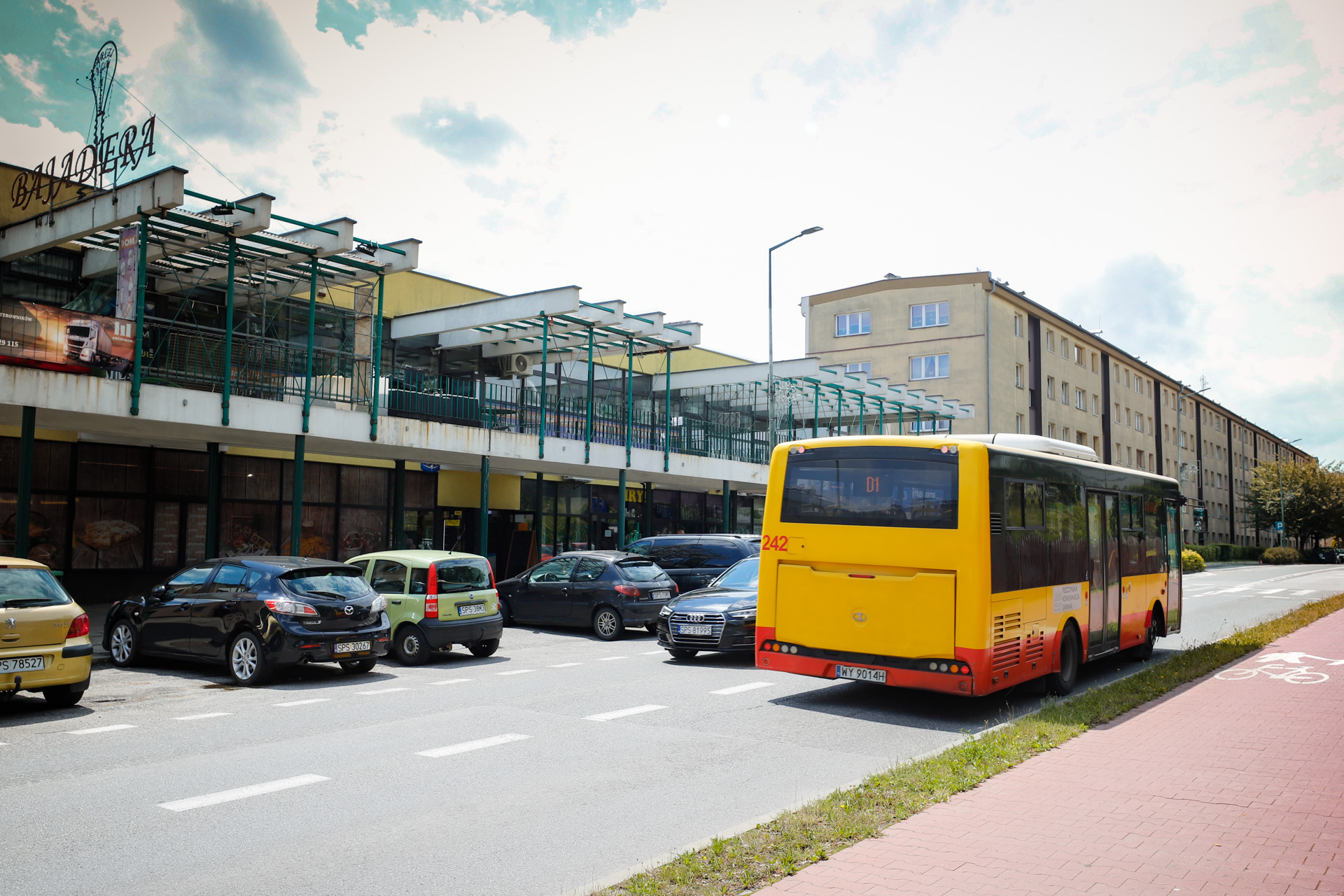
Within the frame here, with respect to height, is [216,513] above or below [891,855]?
above

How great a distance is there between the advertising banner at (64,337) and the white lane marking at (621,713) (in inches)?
451

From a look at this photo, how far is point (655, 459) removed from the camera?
28.0 m

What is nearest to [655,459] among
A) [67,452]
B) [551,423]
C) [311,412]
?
[551,423]

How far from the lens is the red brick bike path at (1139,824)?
15.7 ft

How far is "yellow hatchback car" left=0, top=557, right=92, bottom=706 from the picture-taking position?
926cm

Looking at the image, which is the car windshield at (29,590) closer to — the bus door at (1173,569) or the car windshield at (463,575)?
the car windshield at (463,575)

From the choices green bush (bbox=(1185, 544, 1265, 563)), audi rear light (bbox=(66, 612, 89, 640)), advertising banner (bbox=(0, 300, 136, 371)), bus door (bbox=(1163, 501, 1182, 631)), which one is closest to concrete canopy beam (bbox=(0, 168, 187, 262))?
advertising banner (bbox=(0, 300, 136, 371))

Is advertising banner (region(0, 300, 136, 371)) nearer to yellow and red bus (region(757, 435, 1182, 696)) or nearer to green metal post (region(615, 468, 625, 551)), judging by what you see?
yellow and red bus (region(757, 435, 1182, 696))

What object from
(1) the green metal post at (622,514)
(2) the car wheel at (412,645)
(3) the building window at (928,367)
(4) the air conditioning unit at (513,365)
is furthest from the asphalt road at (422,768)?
(3) the building window at (928,367)

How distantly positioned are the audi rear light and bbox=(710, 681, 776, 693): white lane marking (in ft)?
21.1

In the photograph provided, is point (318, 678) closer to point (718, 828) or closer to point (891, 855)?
point (718, 828)

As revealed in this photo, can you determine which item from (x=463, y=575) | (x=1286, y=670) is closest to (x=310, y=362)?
(x=463, y=575)

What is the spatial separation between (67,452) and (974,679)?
741 inches

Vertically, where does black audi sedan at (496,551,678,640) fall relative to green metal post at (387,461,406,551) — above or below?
below
